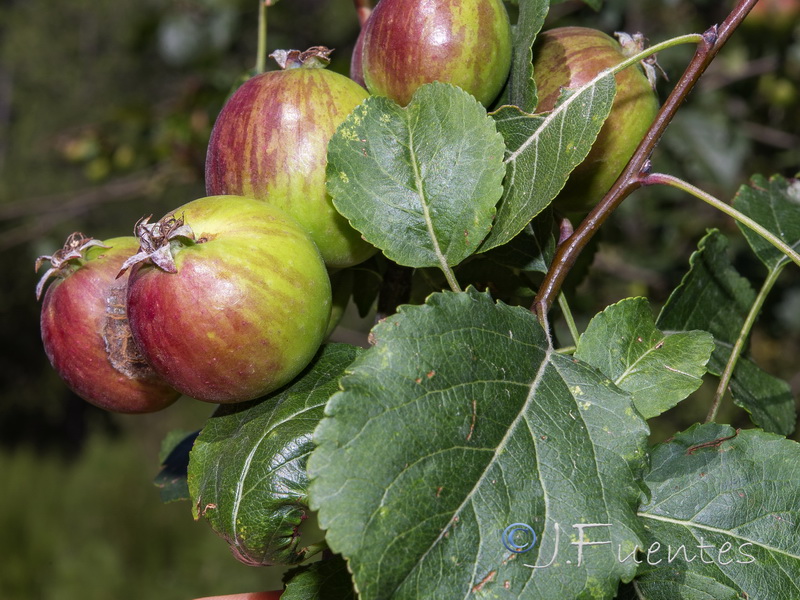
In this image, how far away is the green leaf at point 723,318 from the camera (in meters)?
0.78

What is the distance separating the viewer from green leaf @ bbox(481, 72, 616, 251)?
2.04ft

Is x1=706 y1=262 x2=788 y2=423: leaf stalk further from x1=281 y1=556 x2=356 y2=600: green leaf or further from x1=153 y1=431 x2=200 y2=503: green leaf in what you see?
x1=153 y1=431 x2=200 y2=503: green leaf

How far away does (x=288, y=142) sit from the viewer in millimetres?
654

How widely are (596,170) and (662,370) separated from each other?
207 millimetres

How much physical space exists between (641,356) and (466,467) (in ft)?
0.68

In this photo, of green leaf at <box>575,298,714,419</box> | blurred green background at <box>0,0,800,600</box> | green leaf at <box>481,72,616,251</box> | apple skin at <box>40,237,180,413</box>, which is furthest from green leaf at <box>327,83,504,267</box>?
blurred green background at <box>0,0,800,600</box>

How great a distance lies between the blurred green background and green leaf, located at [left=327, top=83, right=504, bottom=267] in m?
0.75

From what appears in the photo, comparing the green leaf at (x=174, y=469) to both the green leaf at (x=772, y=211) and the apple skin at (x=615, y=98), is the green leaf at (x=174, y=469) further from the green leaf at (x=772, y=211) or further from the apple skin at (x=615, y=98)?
the green leaf at (x=772, y=211)

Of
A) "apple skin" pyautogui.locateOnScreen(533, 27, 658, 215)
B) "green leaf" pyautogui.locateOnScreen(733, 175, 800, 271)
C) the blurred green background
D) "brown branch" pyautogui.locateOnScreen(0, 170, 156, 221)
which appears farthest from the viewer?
"brown branch" pyautogui.locateOnScreen(0, 170, 156, 221)

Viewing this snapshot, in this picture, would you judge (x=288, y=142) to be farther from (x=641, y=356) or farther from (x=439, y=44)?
(x=641, y=356)

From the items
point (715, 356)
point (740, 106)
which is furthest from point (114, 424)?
point (715, 356)

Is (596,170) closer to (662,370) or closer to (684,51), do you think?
(662,370)

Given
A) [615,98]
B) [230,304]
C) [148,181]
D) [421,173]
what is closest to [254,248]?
[230,304]

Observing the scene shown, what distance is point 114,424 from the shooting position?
9227 mm
